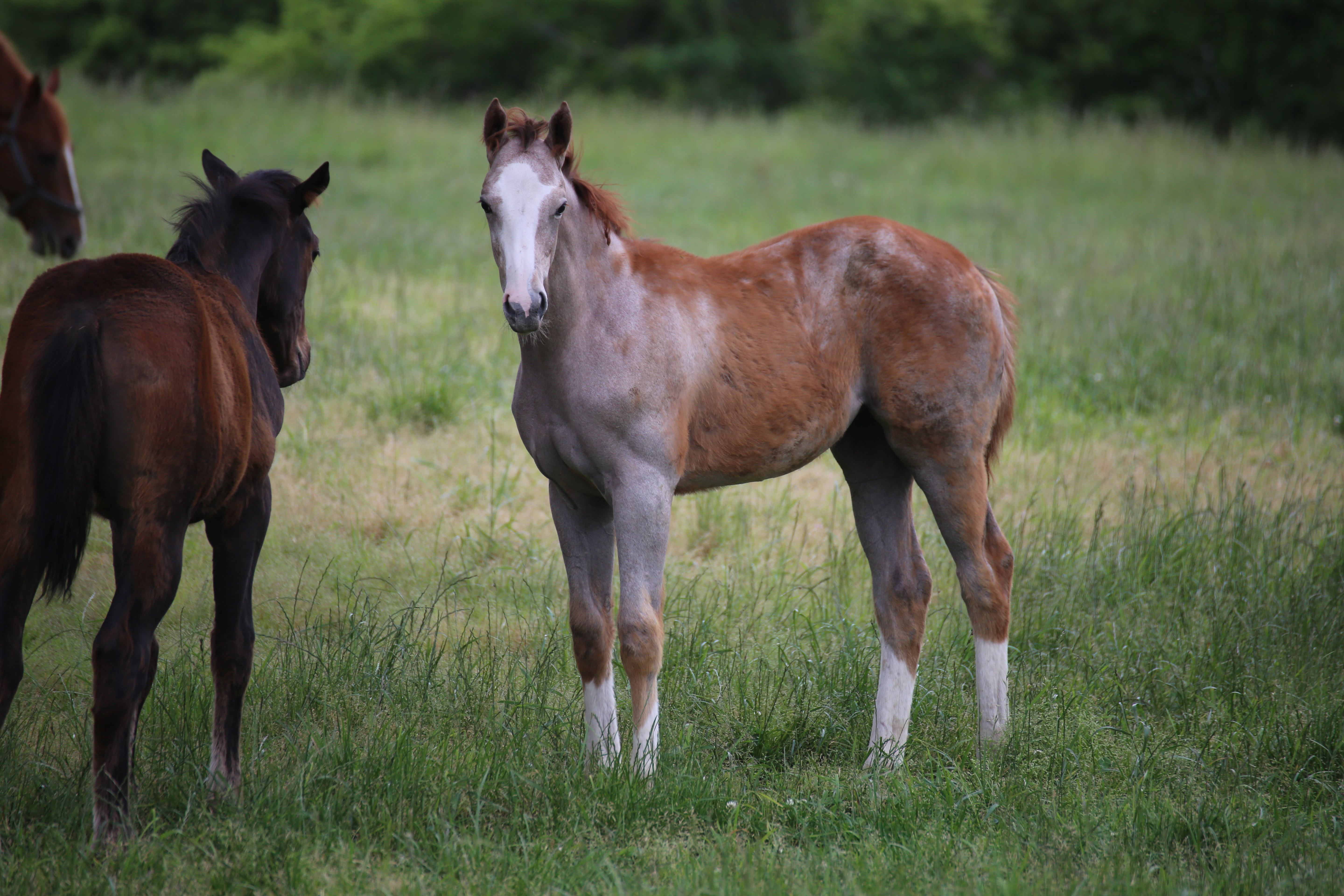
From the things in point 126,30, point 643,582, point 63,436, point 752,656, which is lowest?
point 752,656

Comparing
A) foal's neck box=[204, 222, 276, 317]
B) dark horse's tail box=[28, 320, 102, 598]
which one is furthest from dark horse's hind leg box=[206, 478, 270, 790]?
foal's neck box=[204, 222, 276, 317]

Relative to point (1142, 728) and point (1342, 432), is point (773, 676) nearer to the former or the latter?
point (1142, 728)

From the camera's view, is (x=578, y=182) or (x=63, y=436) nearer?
(x=63, y=436)

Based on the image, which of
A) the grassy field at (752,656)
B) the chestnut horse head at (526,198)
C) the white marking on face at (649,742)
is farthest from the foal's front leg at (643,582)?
the chestnut horse head at (526,198)

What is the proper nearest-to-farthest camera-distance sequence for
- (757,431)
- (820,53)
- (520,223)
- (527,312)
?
1. (527,312)
2. (520,223)
3. (757,431)
4. (820,53)

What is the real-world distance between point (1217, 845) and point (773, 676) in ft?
5.53

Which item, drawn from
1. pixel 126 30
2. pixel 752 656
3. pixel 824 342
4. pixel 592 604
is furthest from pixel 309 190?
pixel 126 30

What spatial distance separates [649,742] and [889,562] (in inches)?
47.3

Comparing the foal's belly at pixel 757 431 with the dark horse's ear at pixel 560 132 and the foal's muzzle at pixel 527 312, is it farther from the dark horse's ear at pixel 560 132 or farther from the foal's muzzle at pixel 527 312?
the dark horse's ear at pixel 560 132

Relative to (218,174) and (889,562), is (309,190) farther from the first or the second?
(889,562)

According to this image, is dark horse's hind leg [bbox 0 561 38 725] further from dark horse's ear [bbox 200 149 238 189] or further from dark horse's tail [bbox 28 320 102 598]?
dark horse's ear [bbox 200 149 238 189]

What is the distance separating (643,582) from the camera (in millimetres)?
3395

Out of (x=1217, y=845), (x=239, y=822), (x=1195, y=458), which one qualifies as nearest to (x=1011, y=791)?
(x=1217, y=845)

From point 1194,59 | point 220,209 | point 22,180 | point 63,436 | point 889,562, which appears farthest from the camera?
point 1194,59
